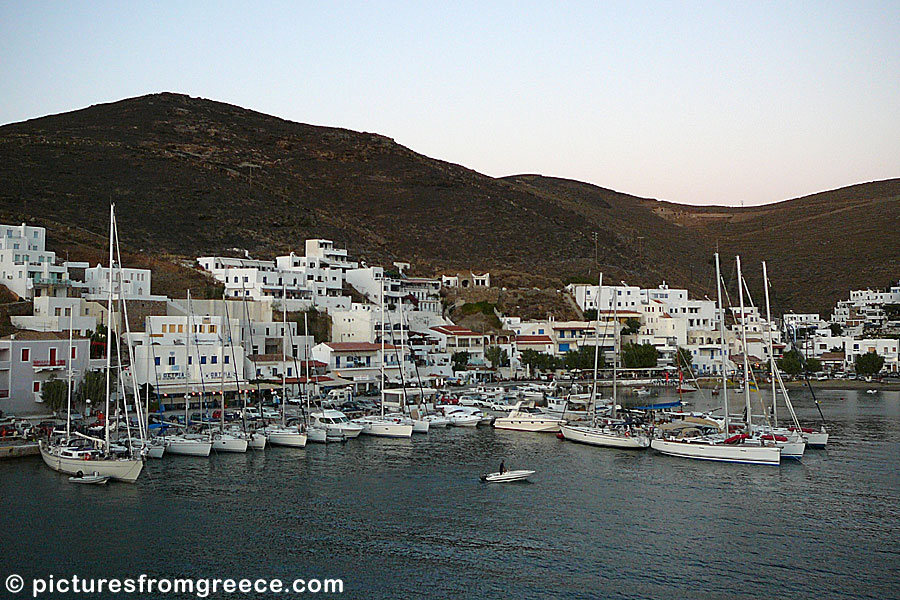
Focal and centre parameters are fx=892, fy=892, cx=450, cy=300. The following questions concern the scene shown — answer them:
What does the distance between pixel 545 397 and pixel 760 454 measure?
23.8 m

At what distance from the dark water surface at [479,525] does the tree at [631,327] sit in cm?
4632

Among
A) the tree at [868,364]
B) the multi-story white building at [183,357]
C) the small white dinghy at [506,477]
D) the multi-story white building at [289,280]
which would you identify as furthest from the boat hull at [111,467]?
the tree at [868,364]

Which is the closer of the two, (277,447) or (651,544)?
(651,544)

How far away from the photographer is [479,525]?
28531mm

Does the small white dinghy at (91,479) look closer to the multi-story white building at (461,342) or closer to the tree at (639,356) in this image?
the multi-story white building at (461,342)

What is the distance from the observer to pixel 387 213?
14750 centimetres

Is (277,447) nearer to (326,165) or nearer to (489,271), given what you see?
(489,271)

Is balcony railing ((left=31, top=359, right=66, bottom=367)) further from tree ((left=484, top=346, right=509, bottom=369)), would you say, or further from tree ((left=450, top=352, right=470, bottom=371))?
tree ((left=484, top=346, right=509, bottom=369))

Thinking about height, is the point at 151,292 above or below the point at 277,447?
above

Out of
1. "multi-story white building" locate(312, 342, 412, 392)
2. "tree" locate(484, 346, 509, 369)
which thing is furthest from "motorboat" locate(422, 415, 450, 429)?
"tree" locate(484, 346, 509, 369)

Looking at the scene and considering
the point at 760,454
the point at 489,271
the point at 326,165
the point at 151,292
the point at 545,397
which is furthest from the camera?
the point at 326,165

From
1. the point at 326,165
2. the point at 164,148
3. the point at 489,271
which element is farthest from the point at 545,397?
the point at 326,165

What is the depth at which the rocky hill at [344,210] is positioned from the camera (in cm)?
11400

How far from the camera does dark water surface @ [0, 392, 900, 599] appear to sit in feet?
77.6
